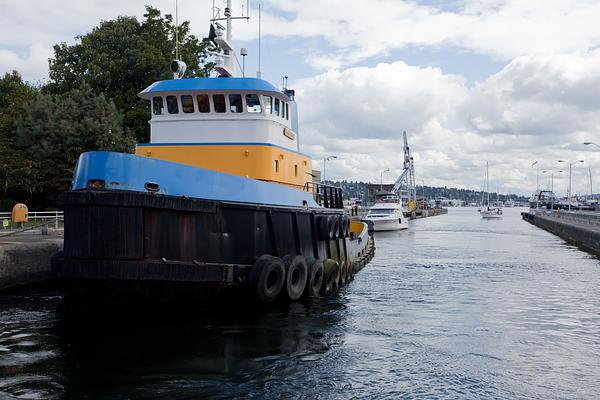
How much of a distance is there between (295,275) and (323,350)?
9.45 feet

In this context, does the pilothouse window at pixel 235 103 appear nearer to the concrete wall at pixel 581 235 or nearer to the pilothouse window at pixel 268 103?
the pilothouse window at pixel 268 103

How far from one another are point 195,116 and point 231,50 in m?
3.21

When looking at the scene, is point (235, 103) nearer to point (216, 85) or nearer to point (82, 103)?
point (216, 85)

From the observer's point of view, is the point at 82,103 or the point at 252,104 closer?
the point at 252,104

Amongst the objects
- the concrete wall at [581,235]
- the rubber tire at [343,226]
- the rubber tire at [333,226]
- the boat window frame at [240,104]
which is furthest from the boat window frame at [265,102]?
the concrete wall at [581,235]

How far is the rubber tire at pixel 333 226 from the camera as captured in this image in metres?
16.4

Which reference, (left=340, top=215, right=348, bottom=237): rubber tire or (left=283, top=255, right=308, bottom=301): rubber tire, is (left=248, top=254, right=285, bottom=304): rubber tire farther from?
(left=340, top=215, right=348, bottom=237): rubber tire

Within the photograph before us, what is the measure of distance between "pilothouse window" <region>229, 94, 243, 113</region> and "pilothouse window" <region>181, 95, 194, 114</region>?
96 centimetres

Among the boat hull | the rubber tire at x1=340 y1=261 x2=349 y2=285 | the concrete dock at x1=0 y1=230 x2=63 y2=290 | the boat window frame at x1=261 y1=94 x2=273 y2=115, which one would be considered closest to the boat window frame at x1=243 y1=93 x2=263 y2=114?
the boat window frame at x1=261 y1=94 x2=273 y2=115

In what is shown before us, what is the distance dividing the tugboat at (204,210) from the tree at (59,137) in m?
17.8

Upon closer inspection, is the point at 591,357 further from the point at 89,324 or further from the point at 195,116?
the point at 195,116

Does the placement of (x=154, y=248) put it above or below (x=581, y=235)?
above

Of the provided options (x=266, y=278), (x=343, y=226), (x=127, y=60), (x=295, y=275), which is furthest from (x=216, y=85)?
(x=127, y=60)

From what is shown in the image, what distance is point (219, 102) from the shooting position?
1479cm
